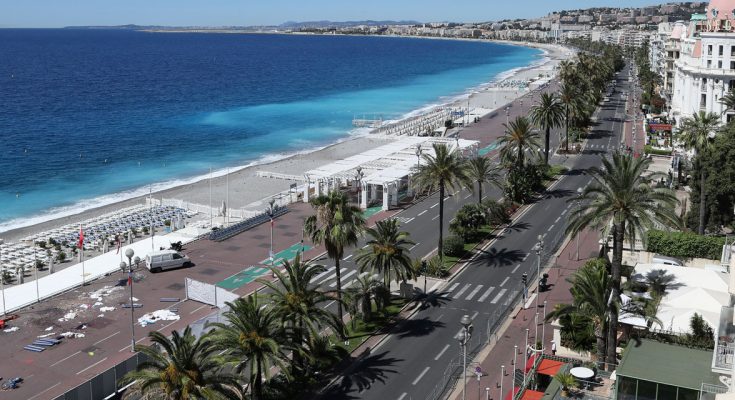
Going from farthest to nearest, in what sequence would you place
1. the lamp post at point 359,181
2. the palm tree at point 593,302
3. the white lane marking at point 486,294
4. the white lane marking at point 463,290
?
1. the lamp post at point 359,181
2. the white lane marking at point 463,290
3. the white lane marking at point 486,294
4. the palm tree at point 593,302

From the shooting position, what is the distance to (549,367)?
3334 centimetres

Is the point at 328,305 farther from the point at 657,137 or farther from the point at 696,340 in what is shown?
the point at 657,137

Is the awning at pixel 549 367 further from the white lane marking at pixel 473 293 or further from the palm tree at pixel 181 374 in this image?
the palm tree at pixel 181 374

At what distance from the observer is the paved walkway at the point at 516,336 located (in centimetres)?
3303

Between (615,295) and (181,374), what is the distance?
19894 millimetres

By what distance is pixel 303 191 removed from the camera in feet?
229

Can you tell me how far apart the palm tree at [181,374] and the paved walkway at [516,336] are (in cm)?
1182

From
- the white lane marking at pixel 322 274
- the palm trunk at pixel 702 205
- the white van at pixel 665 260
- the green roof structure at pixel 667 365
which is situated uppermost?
the palm trunk at pixel 702 205

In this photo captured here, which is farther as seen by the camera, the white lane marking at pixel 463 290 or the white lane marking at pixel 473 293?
→ the white lane marking at pixel 463 290

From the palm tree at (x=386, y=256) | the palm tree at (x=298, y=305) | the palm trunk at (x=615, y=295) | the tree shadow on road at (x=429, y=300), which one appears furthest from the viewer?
the tree shadow on road at (x=429, y=300)

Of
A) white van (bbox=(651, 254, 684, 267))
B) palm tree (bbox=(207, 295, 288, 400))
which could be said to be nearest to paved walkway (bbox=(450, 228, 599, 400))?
white van (bbox=(651, 254, 684, 267))

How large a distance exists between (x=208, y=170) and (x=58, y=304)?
155ft

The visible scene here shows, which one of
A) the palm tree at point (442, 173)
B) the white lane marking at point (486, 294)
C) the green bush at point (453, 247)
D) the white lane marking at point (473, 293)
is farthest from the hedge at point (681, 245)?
the palm tree at point (442, 173)

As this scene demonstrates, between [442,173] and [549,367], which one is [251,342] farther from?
[442,173]
